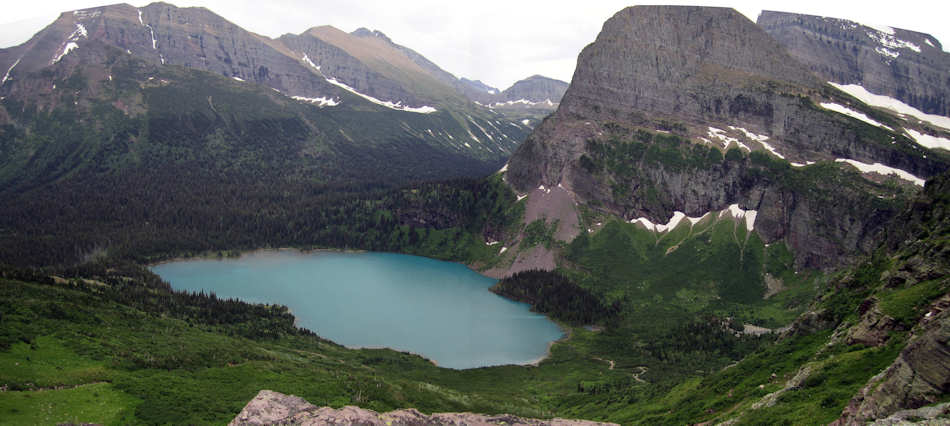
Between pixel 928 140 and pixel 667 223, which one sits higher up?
pixel 928 140

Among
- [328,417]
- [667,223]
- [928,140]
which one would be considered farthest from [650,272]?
[328,417]

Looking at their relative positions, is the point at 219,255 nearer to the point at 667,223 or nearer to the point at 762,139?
the point at 667,223

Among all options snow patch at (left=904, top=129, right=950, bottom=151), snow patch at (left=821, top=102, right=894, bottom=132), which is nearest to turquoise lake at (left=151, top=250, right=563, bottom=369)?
snow patch at (left=821, top=102, right=894, bottom=132)

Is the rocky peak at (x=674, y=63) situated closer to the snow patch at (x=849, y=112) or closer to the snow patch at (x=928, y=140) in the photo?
the snow patch at (x=849, y=112)

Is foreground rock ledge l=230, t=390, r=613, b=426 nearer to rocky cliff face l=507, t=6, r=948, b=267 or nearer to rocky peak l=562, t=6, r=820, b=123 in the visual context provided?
rocky cliff face l=507, t=6, r=948, b=267

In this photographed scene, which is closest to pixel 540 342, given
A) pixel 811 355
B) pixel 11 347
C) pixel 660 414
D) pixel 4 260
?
pixel 660 414

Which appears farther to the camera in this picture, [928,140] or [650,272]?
[928,140]

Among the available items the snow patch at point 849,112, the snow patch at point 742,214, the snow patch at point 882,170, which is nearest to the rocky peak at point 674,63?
the snow patch at point 849,112
